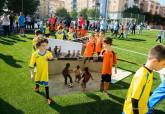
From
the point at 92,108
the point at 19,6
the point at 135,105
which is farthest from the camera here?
the point at 19,6

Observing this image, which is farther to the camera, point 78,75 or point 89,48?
point 89,48

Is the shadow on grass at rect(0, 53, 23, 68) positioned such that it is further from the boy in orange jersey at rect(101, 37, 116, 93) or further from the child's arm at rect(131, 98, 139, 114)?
the child's arm at rect(131, 98, 139, 114)

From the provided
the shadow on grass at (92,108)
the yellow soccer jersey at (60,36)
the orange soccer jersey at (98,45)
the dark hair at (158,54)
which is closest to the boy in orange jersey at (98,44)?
the orange soccer jersey at (98,45)

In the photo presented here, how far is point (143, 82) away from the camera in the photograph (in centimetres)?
404

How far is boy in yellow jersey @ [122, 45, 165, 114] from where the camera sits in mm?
3885

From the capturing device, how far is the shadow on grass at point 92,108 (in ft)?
23.9

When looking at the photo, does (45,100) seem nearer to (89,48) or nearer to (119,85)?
(119,85)

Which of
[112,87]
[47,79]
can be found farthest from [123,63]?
[47,79]

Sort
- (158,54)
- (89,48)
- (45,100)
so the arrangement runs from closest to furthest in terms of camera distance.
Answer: (158,54) < (45,100) < (89,48)

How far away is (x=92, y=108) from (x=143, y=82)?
375 centimetres

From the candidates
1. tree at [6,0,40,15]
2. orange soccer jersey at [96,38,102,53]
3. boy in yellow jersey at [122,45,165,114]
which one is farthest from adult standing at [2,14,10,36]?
tree at [6,0,40,15]

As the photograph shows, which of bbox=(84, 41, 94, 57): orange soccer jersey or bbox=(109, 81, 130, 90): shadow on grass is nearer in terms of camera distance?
bbox=(109, 81, 130, 90): shadow on grass

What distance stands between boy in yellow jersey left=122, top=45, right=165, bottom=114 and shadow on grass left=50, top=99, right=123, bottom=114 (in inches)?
125

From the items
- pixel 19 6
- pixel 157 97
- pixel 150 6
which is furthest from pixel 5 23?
pixel 150 6
